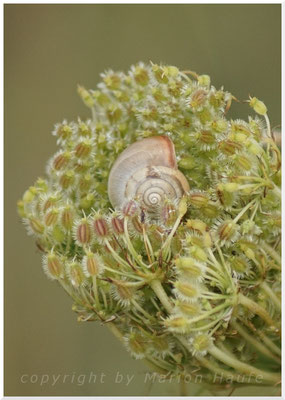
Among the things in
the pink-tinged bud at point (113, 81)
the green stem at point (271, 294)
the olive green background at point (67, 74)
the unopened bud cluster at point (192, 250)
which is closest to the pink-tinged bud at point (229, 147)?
the unopened bud cluster at point (192, 250)

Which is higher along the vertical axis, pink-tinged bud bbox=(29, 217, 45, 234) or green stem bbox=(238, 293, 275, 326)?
pink-tinged bud bbox=(29, 217, 45, 234)

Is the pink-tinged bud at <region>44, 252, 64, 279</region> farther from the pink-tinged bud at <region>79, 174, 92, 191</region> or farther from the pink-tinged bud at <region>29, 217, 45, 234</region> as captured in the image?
the pink-tinged bud at <region>79, 174, 92, 191</region>

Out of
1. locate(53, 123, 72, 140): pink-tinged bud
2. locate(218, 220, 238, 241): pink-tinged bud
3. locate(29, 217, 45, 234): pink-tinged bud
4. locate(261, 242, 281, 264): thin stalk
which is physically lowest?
locate(29, 217, 45, 234): pink-tinged bud

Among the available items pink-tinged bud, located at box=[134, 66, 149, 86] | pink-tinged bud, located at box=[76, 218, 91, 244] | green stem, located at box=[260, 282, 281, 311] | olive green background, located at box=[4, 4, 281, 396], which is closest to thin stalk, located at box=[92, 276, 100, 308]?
pink-tinged bud, located at box=[76, 218, 91, 244]

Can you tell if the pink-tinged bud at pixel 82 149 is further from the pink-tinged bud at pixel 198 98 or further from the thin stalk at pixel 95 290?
the thin stalk at pixel 95 290

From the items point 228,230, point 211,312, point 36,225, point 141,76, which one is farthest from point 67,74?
point 211,312

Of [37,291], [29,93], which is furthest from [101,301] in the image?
[29,93]
